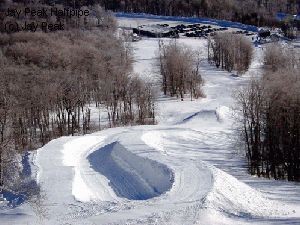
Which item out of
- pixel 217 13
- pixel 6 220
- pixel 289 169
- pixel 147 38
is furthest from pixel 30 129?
pixel 217 13

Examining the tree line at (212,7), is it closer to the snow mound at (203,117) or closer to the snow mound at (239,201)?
the snow mound at (203,117)

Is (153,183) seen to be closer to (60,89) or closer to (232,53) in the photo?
(60,89)

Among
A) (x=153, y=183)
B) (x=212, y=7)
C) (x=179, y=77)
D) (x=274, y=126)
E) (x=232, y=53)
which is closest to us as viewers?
(x=153, y=183)

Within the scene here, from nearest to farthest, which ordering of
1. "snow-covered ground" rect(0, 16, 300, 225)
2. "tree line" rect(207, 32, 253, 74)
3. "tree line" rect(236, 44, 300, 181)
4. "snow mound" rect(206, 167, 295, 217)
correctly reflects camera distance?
"snow-covered ground" rect(0, 16, 300, 225), "snow mound" rect(206, 167, 295, 217), "tree line" rect(236, 44, 300, 181), "tree line" rect(207, 32, 253, 74)

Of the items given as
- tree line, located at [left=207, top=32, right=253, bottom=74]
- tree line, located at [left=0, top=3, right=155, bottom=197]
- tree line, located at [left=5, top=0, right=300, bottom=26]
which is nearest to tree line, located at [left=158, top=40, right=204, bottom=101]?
tree line, located at [left=0, top=3, right=155, bottom=197]

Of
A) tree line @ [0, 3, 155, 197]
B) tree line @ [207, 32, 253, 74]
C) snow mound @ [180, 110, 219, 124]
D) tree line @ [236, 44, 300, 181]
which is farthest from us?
tree line @ [207, 32, 253, 74]

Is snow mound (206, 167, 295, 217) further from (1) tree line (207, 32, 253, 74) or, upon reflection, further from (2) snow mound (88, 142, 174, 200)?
(1) tree line (207, 32, 253, 74)

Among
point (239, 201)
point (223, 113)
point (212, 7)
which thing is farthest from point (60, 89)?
point (212, 7)
